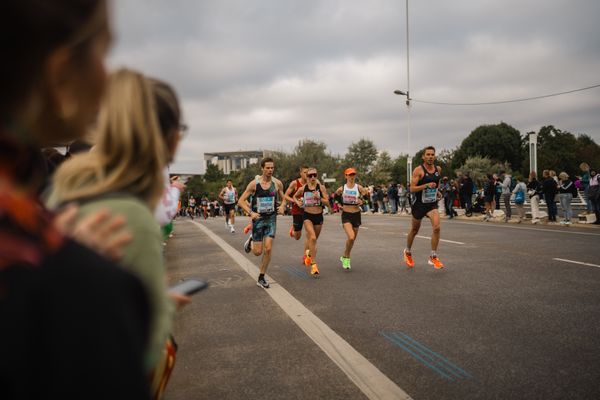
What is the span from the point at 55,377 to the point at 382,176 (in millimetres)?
83546

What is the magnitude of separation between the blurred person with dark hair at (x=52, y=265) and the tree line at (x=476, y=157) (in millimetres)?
62065

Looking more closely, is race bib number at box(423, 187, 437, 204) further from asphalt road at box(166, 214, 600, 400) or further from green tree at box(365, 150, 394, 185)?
green tree at box(365, 150, 394, 185)

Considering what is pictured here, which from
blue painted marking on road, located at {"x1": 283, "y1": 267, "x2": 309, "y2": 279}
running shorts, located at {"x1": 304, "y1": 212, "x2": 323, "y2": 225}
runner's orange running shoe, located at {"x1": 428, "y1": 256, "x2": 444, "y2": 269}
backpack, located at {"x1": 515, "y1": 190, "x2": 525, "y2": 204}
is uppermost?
backpack, located at {"x1": 515, "y1": 190, "x2": 525, "y2": 204}

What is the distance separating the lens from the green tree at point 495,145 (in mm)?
72062

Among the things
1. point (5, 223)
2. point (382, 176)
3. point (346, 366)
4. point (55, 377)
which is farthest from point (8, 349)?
point (382, 176)

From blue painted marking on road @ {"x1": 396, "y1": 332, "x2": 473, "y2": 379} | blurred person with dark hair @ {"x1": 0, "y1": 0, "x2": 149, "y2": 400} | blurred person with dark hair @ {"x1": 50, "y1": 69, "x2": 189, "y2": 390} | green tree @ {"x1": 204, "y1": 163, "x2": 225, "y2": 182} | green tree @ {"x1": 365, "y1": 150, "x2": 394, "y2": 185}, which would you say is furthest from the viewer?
green tree @ {"x1": 204, "y1": 163, "x2": 225, "y2": 182}

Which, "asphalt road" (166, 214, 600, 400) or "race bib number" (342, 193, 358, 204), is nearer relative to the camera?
"asphalt road" (166, 214, 600, 400)

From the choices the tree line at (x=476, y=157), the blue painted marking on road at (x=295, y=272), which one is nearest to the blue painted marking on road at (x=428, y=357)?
the blue painted marking on road at (x=295, y=272)

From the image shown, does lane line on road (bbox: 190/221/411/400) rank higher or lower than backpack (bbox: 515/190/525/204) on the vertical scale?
lower

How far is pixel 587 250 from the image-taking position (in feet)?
32.4

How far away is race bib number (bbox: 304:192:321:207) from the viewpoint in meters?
8.77

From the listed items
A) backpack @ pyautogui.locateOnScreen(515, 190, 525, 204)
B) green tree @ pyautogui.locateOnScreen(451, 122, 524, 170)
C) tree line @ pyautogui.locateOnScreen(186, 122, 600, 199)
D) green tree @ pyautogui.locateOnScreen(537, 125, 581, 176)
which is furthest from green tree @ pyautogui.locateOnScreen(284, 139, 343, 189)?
backpack @ pyautogui.locateOnScreen(515, 190, 525, 204)

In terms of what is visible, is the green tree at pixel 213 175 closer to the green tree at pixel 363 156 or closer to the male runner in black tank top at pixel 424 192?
the green tree at pixel 363 156

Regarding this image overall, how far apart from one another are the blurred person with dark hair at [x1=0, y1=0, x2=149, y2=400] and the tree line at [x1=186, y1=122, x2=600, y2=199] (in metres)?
62.1
